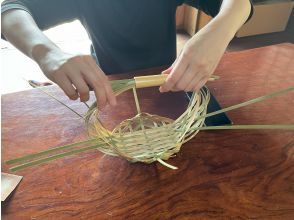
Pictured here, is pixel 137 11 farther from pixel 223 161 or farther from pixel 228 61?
pixel 223 161

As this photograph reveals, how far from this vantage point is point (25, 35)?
44cm

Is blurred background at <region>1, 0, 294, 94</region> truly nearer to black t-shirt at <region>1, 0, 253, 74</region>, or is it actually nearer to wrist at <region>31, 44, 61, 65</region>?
black t-shirt at <region>1, 0, 253, 74</region>

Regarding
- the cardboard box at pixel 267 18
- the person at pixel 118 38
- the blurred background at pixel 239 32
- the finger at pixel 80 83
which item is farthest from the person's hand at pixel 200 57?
the cardboard box at pixel 267 18

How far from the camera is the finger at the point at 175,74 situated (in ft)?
1.22

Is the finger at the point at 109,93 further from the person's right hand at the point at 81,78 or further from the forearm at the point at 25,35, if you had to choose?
the forearm at the point at 25,35

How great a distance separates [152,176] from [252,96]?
0.29 m

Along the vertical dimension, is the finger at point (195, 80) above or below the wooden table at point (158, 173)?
above

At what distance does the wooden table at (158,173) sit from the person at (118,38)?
0.41ft

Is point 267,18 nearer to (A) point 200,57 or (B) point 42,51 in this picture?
(A) point 200,57

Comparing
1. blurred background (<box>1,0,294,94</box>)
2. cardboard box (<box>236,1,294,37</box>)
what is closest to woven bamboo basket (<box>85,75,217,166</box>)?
blurred background (<box>1,0,294,94</box>)

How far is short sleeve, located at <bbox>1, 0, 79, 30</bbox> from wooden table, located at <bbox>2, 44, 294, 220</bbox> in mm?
185

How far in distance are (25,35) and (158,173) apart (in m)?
0.32

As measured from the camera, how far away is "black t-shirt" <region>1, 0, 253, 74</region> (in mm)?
636

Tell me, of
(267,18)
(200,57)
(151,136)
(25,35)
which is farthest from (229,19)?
(267,18)
